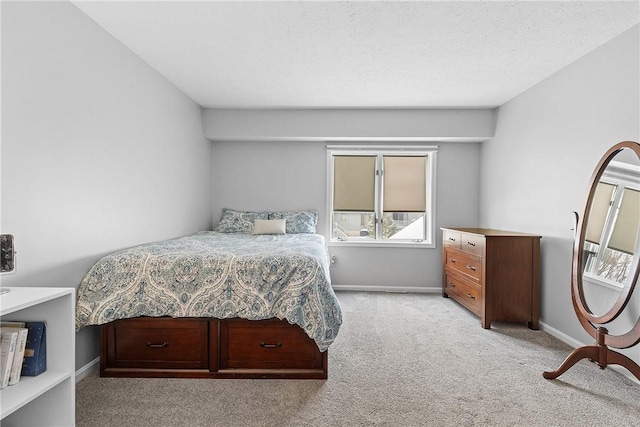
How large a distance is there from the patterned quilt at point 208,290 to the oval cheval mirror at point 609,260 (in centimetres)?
166

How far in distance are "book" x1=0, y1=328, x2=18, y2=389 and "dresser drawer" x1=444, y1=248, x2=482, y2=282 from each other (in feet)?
11.2

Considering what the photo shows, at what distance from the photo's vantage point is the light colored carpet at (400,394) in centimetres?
187

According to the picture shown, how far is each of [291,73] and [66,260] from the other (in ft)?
7.54

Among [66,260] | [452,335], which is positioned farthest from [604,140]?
[66,260]

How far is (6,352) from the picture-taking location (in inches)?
57.4

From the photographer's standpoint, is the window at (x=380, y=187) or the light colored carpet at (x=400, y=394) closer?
the light colored carpet at (x=400, y=394)

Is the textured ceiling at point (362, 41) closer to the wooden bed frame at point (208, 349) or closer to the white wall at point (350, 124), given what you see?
the white wall at point (350, 124)

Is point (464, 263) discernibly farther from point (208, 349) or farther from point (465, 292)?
point (208, 349)

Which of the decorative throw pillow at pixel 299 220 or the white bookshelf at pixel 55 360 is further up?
the decorative throw pillow at pixel 299 220

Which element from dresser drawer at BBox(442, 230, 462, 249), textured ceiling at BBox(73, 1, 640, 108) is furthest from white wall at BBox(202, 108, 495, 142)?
dresser drawer at BBox(442, 230, 462, 249)

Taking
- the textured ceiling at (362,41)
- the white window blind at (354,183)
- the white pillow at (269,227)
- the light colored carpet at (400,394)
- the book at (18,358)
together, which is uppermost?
the textured ceiling at (362,41)

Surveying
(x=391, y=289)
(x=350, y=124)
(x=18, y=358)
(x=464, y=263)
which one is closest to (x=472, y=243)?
(x=464, y=263)

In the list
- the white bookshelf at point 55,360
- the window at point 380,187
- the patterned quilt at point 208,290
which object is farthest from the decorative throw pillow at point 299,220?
the white bookshelf at point 55,360

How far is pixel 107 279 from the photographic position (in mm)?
2271
